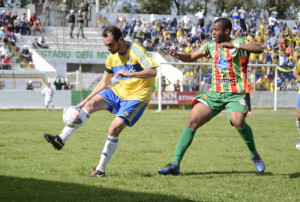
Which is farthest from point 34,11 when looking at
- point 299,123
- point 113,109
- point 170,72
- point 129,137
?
point 113,109

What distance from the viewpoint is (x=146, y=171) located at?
689 centimetres

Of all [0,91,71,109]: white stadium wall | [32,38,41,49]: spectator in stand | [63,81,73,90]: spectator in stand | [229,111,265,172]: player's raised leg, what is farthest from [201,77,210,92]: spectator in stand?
[229,111,265,172]: player's raised leg

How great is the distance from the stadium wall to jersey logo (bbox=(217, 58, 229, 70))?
827 inches

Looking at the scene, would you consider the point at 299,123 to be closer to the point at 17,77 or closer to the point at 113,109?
the point at 113,109

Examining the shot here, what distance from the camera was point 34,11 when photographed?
118ft

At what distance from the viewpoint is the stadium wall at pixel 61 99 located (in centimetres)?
2641

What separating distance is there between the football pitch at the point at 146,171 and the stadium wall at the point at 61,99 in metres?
15.1

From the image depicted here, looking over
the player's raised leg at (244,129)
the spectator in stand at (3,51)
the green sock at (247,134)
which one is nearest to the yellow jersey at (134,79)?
the player's raised leg at (244,129)

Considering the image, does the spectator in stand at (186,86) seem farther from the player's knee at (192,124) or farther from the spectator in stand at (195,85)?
the player's knee at (192,124)

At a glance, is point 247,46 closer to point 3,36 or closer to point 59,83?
point 59,83

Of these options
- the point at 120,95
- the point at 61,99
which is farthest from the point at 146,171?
the point at 61,99

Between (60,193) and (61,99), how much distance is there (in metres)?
23.2

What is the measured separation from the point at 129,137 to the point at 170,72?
569 inches

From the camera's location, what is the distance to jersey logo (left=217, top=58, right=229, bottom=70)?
6.65m
